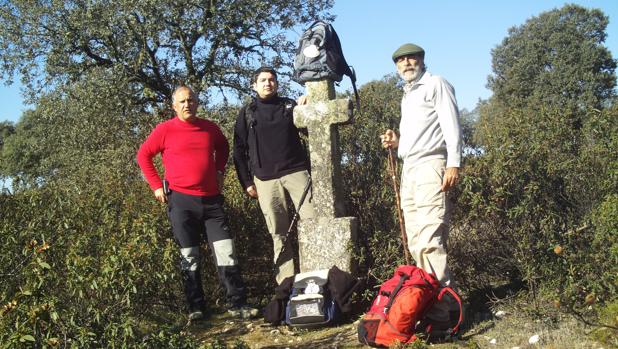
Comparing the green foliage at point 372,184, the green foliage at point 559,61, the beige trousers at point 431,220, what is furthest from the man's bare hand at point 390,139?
the green foliage at point 559,61

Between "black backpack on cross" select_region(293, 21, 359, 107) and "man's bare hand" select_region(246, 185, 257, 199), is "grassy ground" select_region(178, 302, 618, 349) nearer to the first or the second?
"man's bare hand" select_region(246, 185, 257, 199)

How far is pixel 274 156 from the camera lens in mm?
5422

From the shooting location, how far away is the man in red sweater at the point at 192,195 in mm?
5352

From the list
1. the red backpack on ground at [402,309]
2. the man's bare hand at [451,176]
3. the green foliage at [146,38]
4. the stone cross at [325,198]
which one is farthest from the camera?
the green foliage at [146,38]

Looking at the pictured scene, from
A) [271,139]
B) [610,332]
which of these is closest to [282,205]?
[271,139]

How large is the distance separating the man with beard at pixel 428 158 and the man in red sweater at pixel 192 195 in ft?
5.64

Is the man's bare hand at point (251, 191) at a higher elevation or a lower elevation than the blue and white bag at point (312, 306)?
higher

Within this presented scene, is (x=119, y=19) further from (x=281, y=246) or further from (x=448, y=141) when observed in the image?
(x=448, y=141)

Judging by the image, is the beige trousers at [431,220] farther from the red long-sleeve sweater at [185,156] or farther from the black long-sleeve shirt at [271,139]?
the red long-sleeve sweater at [185,156]

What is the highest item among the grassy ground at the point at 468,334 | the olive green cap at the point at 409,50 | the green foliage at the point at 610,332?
the olive green cap at the point at 409,50

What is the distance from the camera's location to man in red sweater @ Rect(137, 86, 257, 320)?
535 cm


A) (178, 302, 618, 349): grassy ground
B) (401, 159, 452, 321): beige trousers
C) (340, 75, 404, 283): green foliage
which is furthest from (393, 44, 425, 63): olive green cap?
(178, 302, 618, 349): grassy ground

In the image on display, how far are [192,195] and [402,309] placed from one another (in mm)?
2220

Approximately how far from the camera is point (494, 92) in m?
37.2
